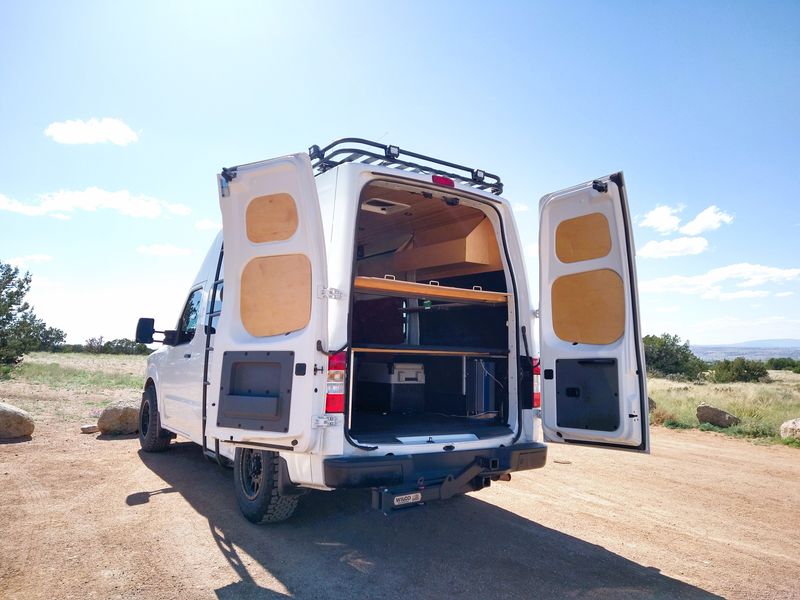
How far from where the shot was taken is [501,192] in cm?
495

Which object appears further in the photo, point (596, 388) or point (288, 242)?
point (596, 388)

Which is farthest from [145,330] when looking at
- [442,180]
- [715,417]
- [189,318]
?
[715,417]

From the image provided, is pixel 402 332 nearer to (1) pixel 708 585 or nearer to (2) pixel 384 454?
(2) pixel 384 454

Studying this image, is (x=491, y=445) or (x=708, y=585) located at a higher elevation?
(x=491, y=445)

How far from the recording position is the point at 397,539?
4.30 m

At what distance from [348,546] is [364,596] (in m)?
0.81

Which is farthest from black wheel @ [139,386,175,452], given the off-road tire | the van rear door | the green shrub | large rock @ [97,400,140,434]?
the green shrub

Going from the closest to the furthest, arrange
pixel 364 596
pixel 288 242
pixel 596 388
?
pixel 364 596
pixel 288 242
pixel 596 388

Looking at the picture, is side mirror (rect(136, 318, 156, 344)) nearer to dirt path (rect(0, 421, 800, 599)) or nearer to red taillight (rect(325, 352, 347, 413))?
dirt path (rect(0, 421, 800, 599))

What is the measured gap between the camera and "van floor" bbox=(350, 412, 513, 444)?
4.07 meters

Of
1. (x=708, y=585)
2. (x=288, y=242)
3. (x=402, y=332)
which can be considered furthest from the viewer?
(x=402, y=332)

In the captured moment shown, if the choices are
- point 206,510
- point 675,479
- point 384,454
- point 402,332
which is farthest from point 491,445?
point 675,479

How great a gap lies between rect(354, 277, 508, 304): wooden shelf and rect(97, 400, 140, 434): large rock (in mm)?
6197

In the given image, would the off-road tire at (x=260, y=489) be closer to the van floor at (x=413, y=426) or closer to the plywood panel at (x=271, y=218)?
the van floor at (x=413, y=426)
